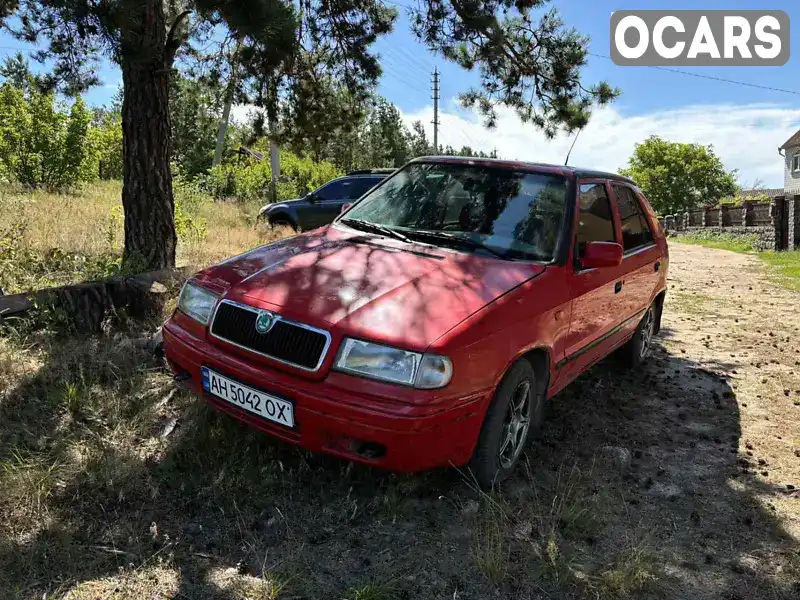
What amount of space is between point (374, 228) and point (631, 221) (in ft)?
7.41

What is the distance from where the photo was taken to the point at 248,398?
267 centimetres

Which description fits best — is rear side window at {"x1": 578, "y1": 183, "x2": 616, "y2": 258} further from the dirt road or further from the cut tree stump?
the cut tree stump

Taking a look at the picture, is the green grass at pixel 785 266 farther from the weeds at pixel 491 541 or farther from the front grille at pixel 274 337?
the front grille at pixel 274 337

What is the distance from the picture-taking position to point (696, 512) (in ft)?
9.76

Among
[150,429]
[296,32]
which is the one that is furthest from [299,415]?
[296,32]

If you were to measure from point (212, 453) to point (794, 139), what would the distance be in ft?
166

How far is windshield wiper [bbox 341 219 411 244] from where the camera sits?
3.52 m

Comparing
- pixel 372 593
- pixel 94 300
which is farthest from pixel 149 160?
pixel 372 593

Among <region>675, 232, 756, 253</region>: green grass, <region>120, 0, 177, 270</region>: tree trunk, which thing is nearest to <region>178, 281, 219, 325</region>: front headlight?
<region>120, 0, 177, 270</region>: tree trunk

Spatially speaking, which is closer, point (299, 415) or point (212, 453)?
point (299, 415)

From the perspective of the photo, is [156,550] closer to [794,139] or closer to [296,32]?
[296,32]

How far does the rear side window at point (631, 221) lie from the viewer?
448 centimetres

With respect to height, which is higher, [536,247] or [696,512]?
[536,247]

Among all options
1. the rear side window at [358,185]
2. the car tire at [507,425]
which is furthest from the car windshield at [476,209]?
the rear side window at [358,185]
